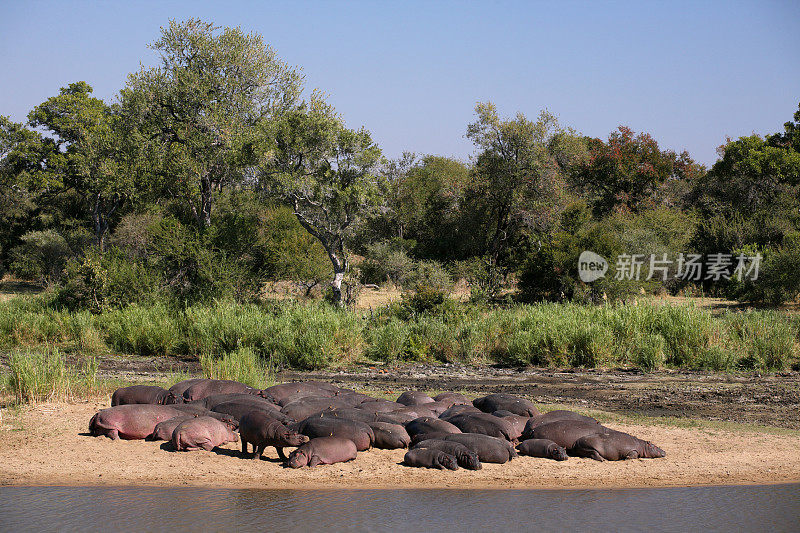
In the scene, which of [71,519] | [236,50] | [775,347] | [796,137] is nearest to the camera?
[71,519]

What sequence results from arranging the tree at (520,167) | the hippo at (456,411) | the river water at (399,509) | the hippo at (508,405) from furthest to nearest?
the tree at (520,167)
the hippo at (508,405)
the hippo at (456,411)
the river water at (399,509)

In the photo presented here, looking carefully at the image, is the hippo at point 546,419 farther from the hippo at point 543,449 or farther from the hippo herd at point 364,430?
the hippo at point 543,449

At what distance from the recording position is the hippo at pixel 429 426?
8.70 m

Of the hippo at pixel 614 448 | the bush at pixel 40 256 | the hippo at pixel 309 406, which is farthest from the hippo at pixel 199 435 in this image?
the bush at pixel 40 256

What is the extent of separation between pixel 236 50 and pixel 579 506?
19.1m

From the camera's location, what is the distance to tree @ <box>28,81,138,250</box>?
30984mm

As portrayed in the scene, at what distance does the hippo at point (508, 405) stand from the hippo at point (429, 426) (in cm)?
143

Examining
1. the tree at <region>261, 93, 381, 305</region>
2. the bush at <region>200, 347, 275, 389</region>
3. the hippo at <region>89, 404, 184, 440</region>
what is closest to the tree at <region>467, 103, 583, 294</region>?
the tree at <region>261, 93, 381, 305</region>

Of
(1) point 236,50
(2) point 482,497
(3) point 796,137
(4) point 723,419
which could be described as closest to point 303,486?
(2) point 482,497

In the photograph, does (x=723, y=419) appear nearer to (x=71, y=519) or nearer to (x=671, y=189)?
(x=71, y=519)

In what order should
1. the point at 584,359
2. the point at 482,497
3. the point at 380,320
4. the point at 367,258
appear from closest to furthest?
the point at 482,497, the point at 584,359, the point at 380,320, the point at 367,258

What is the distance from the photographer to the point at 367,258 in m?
31.4

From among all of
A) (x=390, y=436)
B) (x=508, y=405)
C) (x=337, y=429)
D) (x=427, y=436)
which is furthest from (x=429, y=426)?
(x=508, y=405)

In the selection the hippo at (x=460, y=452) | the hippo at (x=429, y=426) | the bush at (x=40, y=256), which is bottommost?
the hippo at (x=460, y=452)
